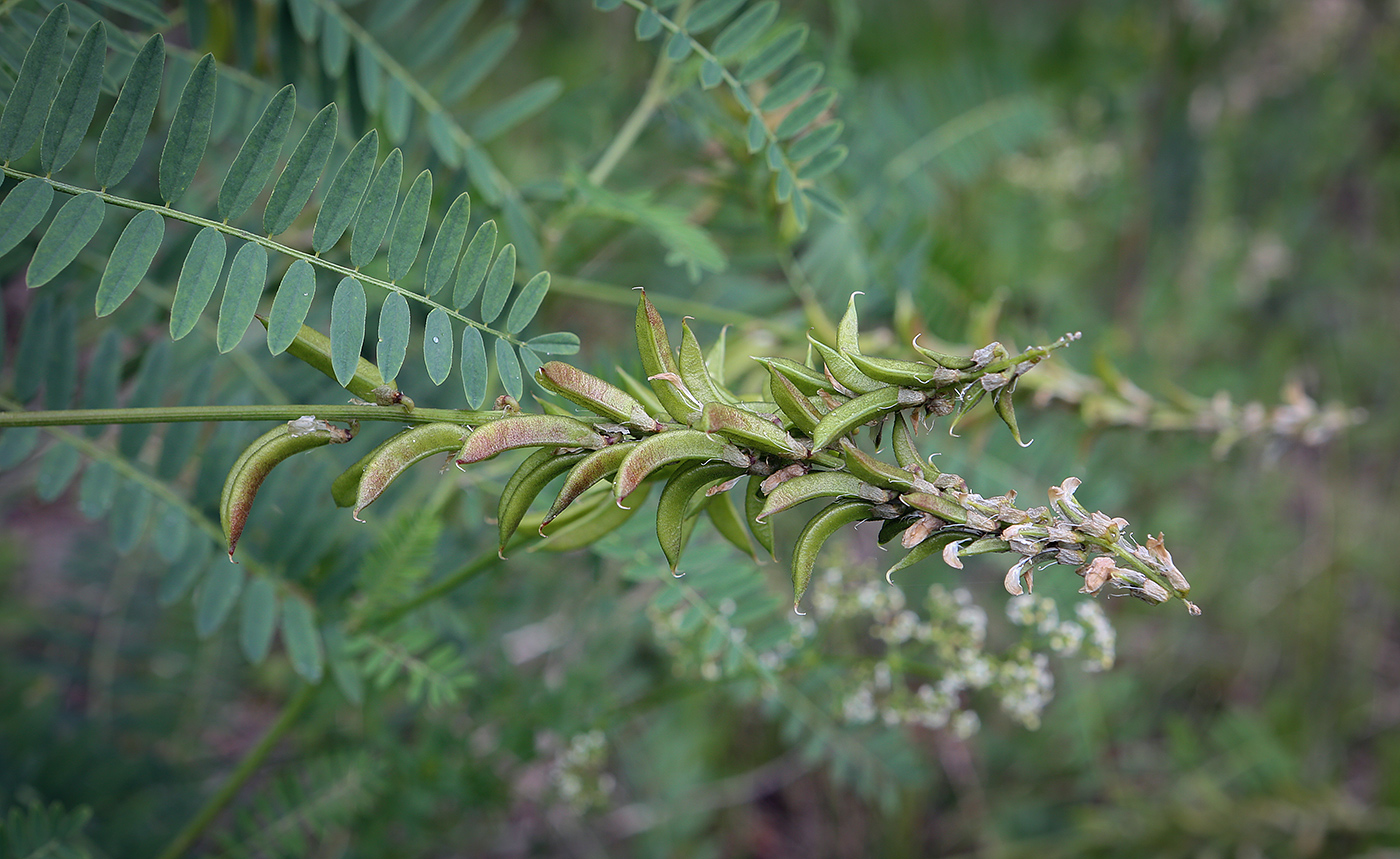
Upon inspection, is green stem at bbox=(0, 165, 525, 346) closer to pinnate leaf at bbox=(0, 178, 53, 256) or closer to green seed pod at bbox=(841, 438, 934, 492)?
pinnate leaf at bbox=(0, 178, 53, 256)

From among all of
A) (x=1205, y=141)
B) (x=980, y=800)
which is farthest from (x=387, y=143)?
(x=1205, y=141)

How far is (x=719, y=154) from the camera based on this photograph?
6.42ft

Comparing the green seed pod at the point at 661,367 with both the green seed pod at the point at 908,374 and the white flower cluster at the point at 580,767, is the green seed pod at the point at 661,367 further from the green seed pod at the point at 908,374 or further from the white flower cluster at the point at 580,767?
the white flower cluster at the point at 580,767

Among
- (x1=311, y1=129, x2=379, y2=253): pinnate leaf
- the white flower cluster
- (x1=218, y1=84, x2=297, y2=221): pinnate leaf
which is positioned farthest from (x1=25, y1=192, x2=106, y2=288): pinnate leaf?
the white flower cluster

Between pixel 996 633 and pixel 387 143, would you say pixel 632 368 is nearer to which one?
pixel 387 143

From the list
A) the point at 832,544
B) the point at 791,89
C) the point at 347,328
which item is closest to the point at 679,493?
the point at 347,328

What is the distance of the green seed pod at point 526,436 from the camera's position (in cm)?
82

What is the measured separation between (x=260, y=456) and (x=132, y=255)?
0.33 metres

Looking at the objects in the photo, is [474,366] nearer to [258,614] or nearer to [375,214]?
[375,214]

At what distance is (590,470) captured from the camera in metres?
0.87

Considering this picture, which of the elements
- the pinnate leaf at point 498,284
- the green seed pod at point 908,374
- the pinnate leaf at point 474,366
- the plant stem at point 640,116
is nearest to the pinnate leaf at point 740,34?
the plant stem at point 640,116

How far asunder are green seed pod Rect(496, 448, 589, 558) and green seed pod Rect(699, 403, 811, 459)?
15cm

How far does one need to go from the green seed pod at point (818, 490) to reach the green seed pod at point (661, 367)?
124 millimetres

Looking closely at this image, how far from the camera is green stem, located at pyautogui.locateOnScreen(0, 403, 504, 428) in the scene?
880 millimetres
